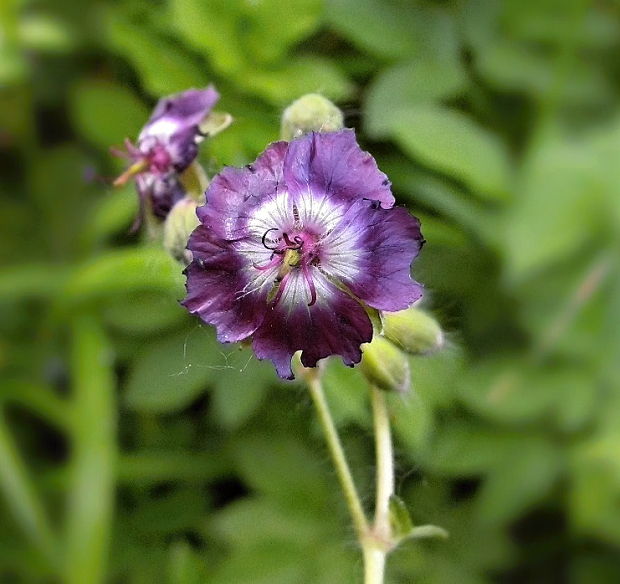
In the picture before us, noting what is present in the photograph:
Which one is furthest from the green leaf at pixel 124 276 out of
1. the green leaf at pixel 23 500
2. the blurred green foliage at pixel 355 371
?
the green leaf at pixel 23 500

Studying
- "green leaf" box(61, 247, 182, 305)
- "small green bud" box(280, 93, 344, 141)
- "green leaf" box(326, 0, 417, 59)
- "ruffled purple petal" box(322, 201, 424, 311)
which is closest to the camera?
"ruffled purple petal" box(322, 201, 424, 311)

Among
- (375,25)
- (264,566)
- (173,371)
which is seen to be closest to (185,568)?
(264,566)

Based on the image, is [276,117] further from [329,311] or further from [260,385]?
[329,311]

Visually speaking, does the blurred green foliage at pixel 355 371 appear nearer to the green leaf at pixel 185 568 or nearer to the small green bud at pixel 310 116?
the green leaf at pixel 185 568

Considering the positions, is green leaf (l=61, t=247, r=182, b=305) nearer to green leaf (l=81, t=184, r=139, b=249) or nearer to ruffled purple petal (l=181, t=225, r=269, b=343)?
green leaf (l=81, t=184, r=139, b=249)

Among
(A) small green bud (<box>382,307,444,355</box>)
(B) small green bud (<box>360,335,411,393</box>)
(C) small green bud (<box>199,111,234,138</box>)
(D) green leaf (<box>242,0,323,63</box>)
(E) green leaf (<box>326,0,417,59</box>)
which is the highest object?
(E) green leaf (<box>326,0,417,59</box>)

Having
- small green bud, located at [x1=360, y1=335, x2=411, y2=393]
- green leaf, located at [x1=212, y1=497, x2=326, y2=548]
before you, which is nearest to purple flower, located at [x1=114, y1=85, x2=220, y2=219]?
small green bud, located at [x1=360, y1=335, x2=411, y2=393]
